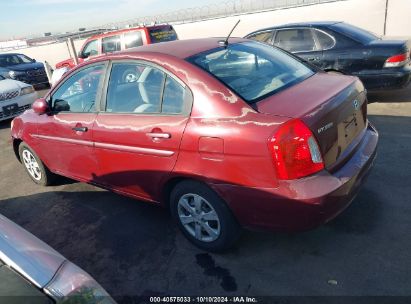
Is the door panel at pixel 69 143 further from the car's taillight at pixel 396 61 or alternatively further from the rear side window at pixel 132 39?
the rear side window at pixel 132 39

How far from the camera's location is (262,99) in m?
2.77

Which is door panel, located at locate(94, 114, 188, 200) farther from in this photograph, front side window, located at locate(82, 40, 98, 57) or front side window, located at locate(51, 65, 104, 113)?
front side window, located at locate(82, 40, 98, 57)

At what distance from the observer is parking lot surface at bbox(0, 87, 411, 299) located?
2.69 m

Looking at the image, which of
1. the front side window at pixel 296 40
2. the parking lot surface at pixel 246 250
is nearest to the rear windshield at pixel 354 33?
the front side window at pixel 296 40

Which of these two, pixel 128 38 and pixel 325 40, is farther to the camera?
pixel 128 38

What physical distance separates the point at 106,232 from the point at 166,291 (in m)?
1.16

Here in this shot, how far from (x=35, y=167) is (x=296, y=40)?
196 inches

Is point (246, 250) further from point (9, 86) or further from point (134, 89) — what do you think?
point (9, 86)

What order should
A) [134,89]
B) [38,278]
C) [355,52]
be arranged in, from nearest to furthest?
[38,278] → [134,89] → [355,52]

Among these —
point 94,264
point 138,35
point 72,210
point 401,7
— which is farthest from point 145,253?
point 401,7

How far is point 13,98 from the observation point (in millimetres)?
8703

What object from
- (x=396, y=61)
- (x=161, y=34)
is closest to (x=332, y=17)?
(x=161, y=34)

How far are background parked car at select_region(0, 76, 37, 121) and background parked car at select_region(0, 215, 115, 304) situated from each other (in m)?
7.51

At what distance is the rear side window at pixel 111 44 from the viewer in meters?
10.1
